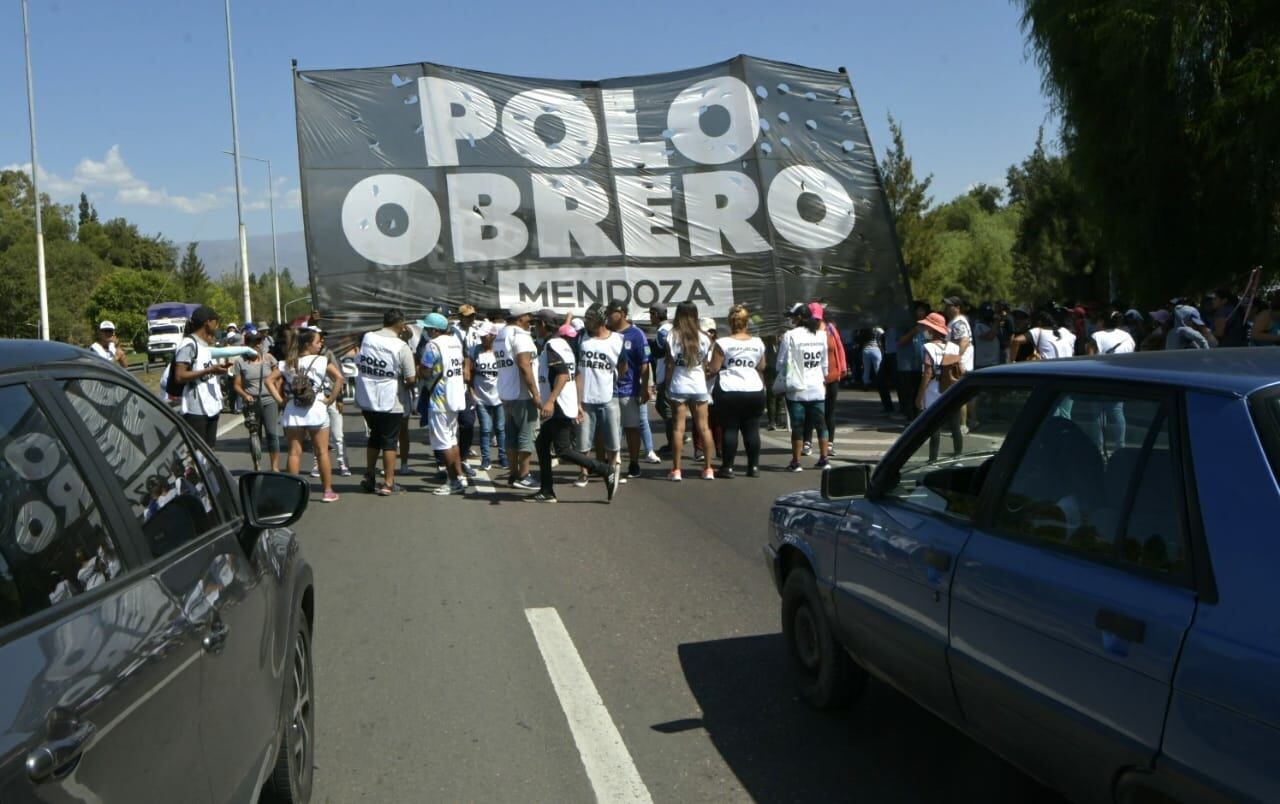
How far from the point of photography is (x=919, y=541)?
4004 millimetres

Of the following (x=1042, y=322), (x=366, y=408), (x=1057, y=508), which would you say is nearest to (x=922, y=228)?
(x=1042, y=322)

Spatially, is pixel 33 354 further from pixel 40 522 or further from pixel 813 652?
pixel 813 652

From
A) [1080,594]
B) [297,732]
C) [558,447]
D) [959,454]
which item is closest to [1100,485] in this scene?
[1080,594]

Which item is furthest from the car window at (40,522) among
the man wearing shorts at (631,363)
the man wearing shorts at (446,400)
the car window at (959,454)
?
the man wearing shorts at (631,363)

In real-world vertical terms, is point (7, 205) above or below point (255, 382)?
above

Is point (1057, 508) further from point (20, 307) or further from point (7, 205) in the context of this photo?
point (7, 205)

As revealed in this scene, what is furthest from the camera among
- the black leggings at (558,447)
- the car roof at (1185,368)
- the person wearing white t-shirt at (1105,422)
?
the black leggings at (558,447)

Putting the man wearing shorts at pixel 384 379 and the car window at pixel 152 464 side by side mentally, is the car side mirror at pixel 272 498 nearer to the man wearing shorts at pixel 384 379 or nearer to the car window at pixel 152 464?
the car window at pixel 152 464

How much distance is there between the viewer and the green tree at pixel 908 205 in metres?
A: 40.1

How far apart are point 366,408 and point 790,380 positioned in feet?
14.3

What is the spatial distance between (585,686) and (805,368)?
24.8ft

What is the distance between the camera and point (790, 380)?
40.8 feet

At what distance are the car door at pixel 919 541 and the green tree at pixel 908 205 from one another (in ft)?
120

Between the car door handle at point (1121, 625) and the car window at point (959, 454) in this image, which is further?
the car window at point (959, 454)
